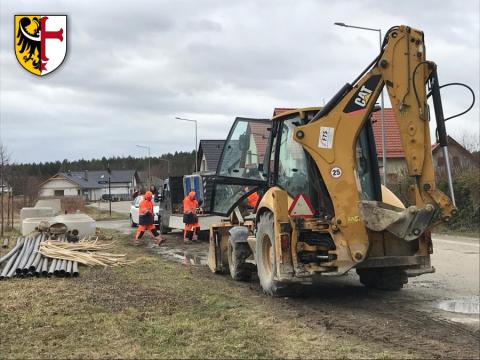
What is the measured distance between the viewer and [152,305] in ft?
24.0

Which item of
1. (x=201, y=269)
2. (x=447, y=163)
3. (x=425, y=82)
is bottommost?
(x=201, y=269)

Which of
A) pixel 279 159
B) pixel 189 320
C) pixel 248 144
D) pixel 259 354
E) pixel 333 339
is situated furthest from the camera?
pixel 248 144

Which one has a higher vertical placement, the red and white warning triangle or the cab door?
the cab door

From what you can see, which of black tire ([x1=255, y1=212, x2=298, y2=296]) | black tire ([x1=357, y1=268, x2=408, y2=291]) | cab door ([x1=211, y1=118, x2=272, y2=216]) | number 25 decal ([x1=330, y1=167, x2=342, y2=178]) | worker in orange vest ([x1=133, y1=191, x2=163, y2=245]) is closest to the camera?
number 25 decal ([x1=330, y1=167, x2=342, y2=178])

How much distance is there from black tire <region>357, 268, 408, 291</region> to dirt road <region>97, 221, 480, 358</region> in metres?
0.13

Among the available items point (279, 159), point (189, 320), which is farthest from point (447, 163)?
point (189, 320)

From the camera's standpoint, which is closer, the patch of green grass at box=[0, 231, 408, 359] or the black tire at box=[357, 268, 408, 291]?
the patch of green grass at box=[0, 231, 408, 359]

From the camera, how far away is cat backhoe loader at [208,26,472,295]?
22.6 feet

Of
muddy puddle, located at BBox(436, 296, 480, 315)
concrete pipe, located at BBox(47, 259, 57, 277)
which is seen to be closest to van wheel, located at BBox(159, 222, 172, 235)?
concrete pipe, located at BBox(47, 259, 57, 277)

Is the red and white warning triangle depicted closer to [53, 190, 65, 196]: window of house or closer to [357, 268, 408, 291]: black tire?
[357, 268, 408, 291]: black tire

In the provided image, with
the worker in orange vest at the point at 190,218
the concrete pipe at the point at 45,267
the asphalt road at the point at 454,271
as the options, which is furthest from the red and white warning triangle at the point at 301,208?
the worker in orange vest at the point at 190,218

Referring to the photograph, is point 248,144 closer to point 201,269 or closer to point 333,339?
point 201,269

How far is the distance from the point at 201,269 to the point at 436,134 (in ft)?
19.9

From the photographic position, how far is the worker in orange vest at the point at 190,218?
17.0 meters
